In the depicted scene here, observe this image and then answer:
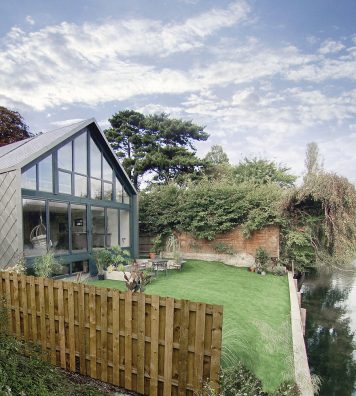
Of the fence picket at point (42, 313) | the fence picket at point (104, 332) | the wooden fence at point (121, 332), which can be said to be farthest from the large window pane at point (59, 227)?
the fence picket at point (104, 332)

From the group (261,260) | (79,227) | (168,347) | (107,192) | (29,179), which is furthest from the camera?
(107,192)

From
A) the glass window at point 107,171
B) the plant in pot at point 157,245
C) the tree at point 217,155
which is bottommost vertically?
the plant in pot at point 157,245

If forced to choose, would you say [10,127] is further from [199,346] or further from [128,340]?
[199,346]

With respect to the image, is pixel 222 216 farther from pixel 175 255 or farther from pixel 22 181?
pixel 22 181

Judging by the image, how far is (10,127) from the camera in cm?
2045

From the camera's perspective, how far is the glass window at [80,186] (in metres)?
10.6

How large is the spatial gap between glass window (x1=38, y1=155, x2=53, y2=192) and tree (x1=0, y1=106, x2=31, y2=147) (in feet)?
42.9

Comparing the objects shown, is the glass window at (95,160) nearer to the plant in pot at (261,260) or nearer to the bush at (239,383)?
the plant in pot at (261,260)

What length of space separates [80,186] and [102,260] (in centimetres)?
300

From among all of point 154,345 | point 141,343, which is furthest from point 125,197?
point 154,345

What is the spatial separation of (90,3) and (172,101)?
11.9 m

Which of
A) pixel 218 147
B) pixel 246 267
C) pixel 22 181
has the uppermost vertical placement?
pixel 218 147

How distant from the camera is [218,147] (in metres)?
33.9

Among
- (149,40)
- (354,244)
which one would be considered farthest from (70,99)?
(354,244)
